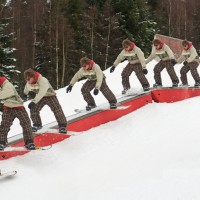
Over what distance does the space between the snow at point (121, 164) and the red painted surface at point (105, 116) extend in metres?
0.18

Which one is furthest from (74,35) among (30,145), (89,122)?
(30,145)

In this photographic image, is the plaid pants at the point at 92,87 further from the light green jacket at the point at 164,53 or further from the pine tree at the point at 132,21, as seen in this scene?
the pine tree at the point at 132,21

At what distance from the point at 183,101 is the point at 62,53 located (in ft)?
63.0

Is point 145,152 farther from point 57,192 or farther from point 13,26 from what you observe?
point 13,26

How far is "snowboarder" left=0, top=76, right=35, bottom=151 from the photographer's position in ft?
22.7

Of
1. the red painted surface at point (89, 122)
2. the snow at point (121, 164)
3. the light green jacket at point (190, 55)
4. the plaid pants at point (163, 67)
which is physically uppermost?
the light green jacket at point (190, 55)

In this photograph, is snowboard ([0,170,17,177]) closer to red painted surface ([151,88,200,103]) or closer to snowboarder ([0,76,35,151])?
snowboarder ([0,76,35,151])

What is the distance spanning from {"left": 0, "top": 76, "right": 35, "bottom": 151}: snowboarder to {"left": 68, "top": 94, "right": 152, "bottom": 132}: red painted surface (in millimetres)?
1624

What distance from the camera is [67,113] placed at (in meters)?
12.0

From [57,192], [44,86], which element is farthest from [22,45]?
[57,192]

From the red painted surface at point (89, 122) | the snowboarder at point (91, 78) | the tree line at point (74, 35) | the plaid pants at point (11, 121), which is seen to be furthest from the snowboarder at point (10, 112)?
the tree line at point (74, 35)

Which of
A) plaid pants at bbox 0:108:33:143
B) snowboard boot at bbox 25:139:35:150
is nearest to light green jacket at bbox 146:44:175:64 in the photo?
plaid pants at bbox 0:108:33:143

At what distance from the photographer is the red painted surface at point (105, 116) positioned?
28.8 feet

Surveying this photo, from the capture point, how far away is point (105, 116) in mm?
9422
